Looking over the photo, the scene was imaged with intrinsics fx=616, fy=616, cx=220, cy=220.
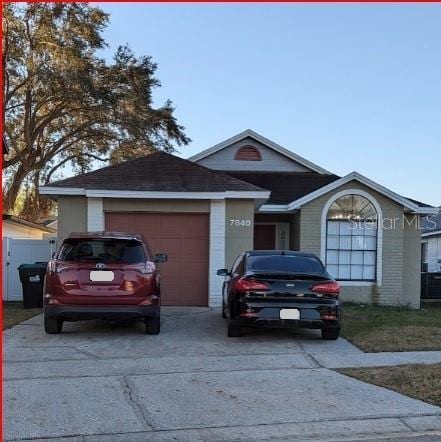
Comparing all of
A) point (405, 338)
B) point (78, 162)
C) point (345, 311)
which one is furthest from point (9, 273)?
point (78, 162)

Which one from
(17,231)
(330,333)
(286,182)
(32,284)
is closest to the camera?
(330,333)

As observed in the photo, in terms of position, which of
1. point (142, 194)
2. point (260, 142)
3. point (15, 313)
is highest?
point (260, 142)

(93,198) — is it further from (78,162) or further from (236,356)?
(78,162)

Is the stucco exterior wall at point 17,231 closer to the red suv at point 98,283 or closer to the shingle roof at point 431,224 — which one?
the red suv at point 98,283

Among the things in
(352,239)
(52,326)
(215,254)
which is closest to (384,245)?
(352,239)

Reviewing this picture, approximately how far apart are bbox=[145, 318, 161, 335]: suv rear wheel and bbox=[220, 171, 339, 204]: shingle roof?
7.56m

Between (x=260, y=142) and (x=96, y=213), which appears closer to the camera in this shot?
(x=96, y=213)

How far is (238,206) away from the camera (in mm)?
14844

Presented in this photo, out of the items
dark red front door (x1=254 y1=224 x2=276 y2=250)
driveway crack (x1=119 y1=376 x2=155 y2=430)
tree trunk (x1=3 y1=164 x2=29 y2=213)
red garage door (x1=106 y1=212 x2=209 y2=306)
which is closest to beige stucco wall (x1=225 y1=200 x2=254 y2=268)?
red garage door (x1=106 y1=212 x2=209 y2=306)

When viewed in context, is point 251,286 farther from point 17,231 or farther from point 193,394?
point 17,231

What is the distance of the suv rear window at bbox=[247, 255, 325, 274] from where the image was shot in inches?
399

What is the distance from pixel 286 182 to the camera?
1927 cm

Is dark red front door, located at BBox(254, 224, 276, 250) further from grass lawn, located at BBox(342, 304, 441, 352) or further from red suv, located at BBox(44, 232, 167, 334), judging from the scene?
red suv, located at BBox(44, 232, 167, 334)

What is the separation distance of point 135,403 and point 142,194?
846 cm
